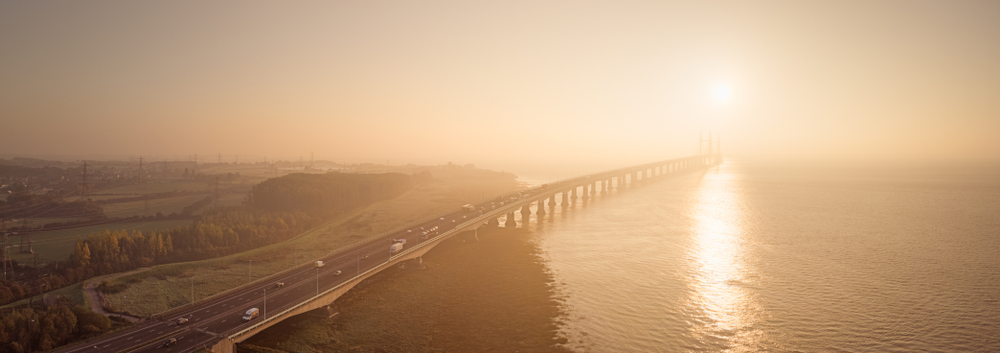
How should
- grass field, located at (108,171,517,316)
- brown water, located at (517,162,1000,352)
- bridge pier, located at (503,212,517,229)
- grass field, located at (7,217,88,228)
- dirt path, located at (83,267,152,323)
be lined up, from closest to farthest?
brown water, located at (517,162,1000,352) → dirt path, located at (83,267,152,323) → grass field, located at (108,171,517,316) → grass field, located at (7,217,88,228) → bridge pier, located at (503,212,517,229)

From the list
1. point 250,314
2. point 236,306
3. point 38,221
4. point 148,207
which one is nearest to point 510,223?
point 236,306

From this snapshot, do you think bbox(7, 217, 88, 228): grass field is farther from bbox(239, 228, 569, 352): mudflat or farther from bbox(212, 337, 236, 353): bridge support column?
bbox(212, 337, 236, 353): bridge support column

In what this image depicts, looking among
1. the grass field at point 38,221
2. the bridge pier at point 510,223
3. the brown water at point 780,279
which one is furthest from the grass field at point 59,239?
the brown water at point 780,279

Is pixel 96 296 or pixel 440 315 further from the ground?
pixel 96 296

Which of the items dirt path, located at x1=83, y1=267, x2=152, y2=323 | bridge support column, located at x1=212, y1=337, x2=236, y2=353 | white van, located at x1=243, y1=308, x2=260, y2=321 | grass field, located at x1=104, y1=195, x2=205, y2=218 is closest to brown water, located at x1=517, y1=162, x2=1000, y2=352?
white van, located at x1=243, y1=308, x2=260, y2=321

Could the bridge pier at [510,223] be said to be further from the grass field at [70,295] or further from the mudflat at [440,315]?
the grass field at [70,295]

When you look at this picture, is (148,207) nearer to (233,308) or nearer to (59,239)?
(59,239)

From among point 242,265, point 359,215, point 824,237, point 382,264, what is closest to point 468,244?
point 382,264

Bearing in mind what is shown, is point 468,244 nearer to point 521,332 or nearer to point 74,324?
point 521,332
